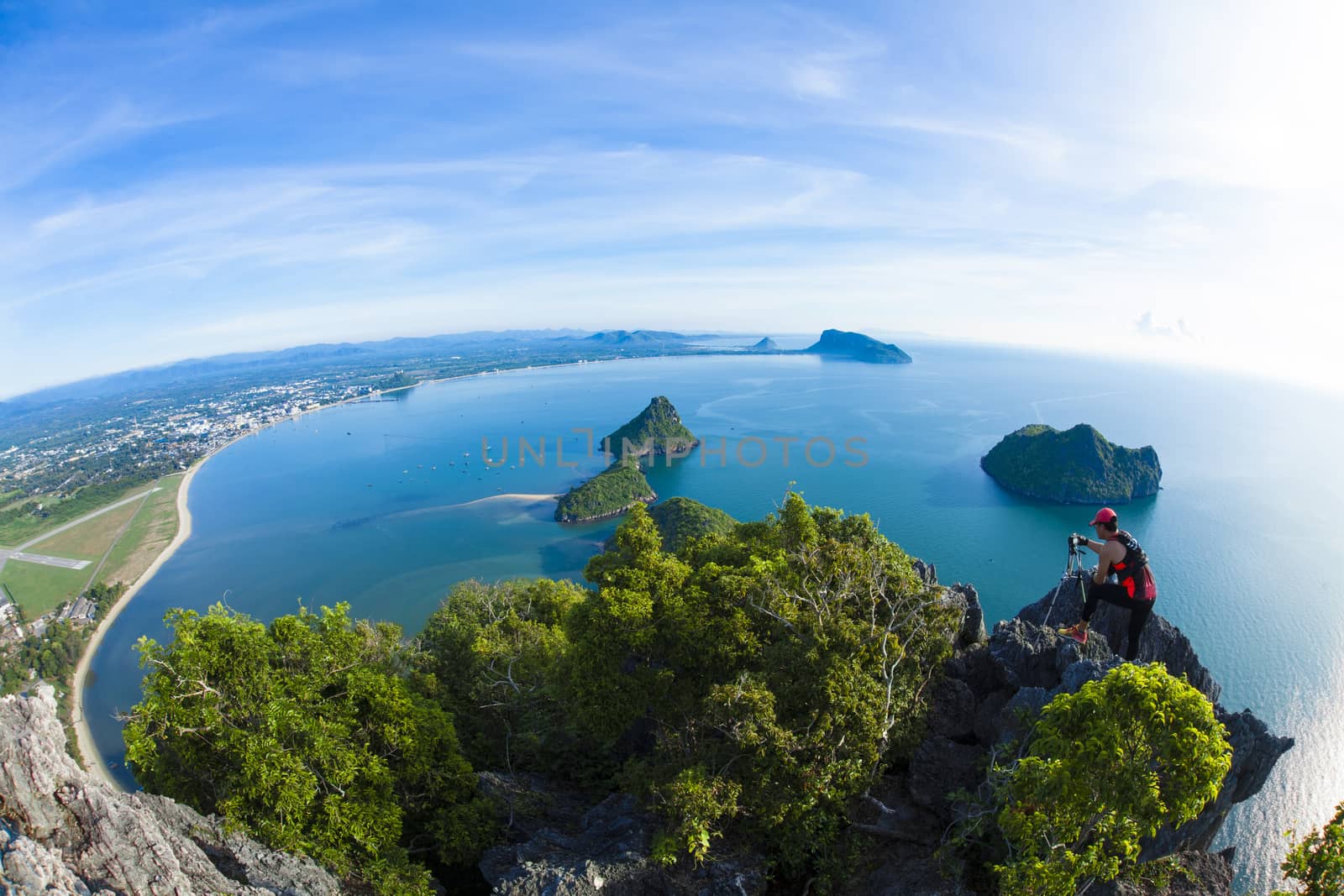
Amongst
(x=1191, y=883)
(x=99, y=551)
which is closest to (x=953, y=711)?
(x=1191, y=883)

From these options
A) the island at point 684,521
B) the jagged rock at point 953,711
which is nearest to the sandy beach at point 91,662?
the jagged rock at point 953,711

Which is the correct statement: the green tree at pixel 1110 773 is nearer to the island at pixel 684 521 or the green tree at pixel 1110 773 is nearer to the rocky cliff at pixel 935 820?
the rocky cliff at pixel 935 820

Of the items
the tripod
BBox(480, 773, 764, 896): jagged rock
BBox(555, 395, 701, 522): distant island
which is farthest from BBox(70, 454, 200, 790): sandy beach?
BBox(555, 395, 701, 522): distant island

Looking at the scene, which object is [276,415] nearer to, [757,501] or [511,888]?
[757,501]

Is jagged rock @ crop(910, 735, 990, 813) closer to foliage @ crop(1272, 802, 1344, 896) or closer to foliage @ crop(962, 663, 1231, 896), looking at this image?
foliage @ crop(962, 663, 1231, 896)

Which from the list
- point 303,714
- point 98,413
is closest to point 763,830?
point 303,714

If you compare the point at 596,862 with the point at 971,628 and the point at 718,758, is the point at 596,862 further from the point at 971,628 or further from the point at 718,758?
the point at 971,628
